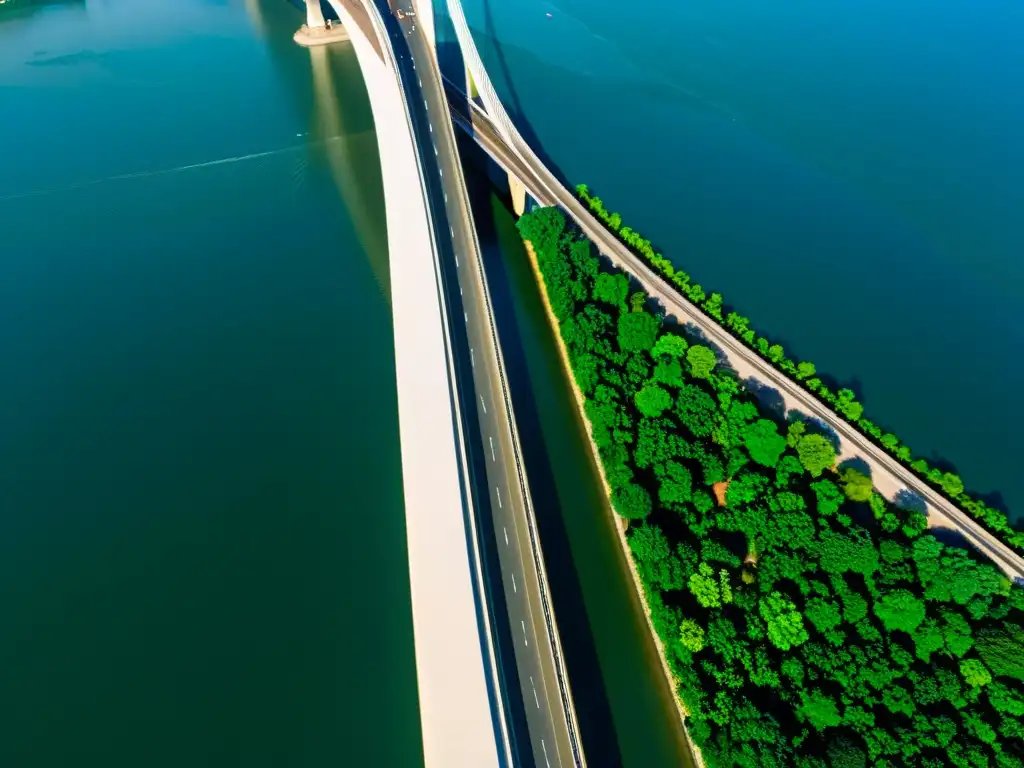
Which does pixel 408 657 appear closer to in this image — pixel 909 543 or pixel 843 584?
pixel 843 584

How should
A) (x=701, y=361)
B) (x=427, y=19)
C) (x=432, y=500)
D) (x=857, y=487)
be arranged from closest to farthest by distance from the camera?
(x=432, y=500) → (x=857, y=487) → (x=701, y=361) → (x=427, y=19)

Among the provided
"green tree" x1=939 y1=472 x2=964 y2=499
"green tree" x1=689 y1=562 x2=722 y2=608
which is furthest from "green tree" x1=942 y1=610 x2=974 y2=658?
"green tree" x1=689 y1=562 x2=722 y2=608

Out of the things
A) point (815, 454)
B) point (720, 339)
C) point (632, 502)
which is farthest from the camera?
point (720, 339)

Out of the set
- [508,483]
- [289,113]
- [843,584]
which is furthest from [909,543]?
[289,113]

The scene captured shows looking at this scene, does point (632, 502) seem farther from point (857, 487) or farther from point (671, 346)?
point (857, 487)

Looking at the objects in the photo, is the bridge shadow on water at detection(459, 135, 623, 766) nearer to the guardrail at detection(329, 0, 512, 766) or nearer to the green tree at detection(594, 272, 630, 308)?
the guardrail at detection(329, 0, 512, 766)

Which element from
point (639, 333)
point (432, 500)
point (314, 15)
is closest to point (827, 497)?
point (639, 333)
